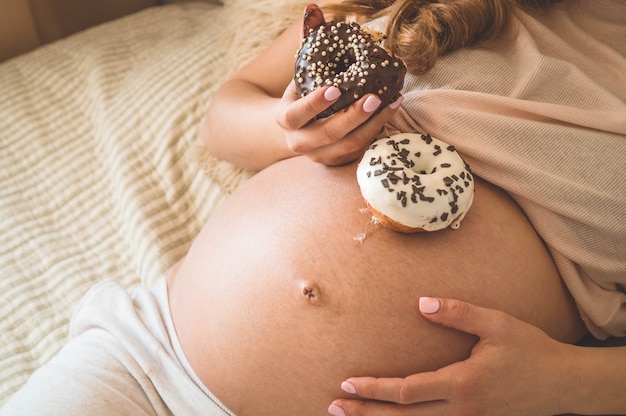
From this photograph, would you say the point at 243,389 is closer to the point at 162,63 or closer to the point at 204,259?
the point at 204,259

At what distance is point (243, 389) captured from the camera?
0.75 metres

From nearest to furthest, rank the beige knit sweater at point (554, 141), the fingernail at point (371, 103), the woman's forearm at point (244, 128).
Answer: the fingernail at point (371, 103)
the beige knit sweater at point (554, 141)
the woman's forearm at point (244, 128)

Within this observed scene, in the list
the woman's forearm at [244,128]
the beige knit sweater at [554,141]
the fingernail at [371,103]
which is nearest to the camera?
the fingernail at [371,103]

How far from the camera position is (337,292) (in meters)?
0.71

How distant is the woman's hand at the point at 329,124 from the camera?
629mm

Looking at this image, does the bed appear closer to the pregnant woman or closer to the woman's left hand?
the pregnant woman

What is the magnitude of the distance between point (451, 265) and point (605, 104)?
325mm

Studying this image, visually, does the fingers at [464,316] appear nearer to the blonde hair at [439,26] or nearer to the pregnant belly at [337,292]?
the pregnant belly at [337,292]

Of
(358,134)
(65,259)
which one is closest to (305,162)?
(358,134)

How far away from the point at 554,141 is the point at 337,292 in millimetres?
356

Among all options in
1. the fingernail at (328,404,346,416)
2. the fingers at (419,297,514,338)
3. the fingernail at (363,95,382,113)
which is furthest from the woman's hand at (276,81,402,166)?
the fingernail at (328,404,346,416)

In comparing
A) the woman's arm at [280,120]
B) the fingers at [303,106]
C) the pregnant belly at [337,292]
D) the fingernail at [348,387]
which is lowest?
the fingernail at [348,387]

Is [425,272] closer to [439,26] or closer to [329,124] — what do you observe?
[329,124]

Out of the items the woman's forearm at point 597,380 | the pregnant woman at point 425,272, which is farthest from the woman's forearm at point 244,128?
the woman's forearm at point 597,380
